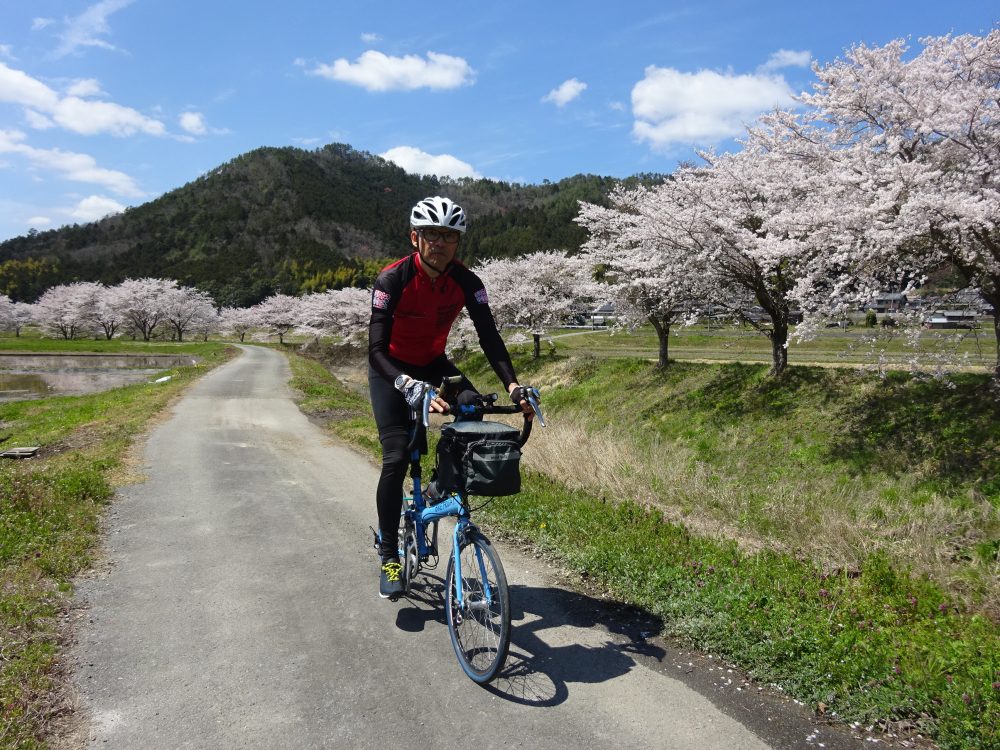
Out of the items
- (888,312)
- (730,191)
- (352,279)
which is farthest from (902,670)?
(352,279)

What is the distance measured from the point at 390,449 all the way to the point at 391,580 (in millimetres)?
930

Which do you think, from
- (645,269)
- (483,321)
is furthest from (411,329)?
(645,269)

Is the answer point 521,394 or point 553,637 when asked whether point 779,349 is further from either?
point 521,394

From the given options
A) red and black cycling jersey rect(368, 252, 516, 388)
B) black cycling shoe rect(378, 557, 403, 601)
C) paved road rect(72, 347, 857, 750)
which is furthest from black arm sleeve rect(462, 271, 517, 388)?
paved road rect(72, 347, 857, 750)

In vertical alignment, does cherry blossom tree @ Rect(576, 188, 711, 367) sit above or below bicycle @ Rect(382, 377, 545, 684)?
above

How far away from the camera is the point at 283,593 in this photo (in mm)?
4531

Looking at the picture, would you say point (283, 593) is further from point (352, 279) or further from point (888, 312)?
point (352, 279)

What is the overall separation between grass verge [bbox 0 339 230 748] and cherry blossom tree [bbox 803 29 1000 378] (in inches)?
467

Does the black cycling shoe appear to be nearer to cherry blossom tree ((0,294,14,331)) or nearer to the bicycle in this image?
the bicycle

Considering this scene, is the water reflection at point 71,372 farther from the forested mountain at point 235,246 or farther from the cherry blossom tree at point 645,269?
the forested mountain at point 235,246

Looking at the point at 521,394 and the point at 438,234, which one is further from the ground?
the point at 438,234

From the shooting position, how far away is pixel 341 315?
193ft

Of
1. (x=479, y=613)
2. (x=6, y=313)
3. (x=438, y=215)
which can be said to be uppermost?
(x=6, y=313)

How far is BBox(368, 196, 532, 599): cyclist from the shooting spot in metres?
3.94
